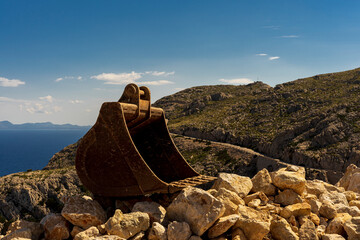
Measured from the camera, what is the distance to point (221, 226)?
6203mm

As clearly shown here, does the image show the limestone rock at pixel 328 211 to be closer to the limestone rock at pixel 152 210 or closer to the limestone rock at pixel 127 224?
the limestone rock at pixel 152 210

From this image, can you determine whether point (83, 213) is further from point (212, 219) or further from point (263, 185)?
point (263, 185)

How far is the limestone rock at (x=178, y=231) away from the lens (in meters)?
5.90

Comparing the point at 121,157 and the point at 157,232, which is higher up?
the point at 121,157

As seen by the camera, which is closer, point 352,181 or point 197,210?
point 197,210

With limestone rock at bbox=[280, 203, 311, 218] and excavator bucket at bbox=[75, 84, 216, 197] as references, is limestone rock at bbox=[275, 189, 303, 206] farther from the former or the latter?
excavator bucket at bbox=[75, 84, 216, 197]

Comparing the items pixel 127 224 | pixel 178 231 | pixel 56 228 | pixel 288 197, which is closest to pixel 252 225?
pixel 178 231

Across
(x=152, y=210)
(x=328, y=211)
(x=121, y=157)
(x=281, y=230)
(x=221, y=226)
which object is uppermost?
(x=121, y=157)

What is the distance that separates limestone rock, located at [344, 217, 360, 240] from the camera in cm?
674

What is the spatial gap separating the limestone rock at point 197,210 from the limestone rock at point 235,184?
5.97 feet

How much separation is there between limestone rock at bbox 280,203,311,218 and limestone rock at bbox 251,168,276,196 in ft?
3.48

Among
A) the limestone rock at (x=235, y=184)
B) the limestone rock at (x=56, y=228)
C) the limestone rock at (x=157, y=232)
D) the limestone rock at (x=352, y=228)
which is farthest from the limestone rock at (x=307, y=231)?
the limestone rock at (x=56, y=228)

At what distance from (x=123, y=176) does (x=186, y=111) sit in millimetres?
112349

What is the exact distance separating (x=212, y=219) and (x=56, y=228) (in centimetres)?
339
